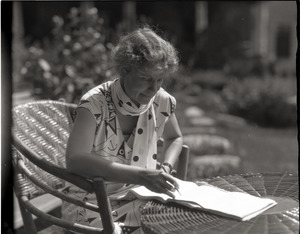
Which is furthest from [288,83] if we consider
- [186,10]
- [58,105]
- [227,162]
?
[58,105]

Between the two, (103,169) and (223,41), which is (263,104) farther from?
(103,169)

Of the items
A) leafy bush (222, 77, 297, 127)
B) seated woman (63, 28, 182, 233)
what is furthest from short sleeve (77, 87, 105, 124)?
leafy bush (222, 77, 297, 127)

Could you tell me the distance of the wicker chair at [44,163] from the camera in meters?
2.01

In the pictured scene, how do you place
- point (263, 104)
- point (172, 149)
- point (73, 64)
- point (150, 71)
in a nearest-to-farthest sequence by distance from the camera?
point (150, 71), point (172, 149), point (73, 64), point (263, 104)

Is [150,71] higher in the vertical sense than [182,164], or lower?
higher

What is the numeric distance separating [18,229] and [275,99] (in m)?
5.64

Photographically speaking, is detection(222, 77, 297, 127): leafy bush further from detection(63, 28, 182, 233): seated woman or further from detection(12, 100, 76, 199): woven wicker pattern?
detection(63, 28, 182, 233): seated woman

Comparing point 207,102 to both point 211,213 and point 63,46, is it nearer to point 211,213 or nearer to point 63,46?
point 63,46

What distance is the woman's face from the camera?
81.7 inches

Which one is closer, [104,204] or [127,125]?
[104,204]

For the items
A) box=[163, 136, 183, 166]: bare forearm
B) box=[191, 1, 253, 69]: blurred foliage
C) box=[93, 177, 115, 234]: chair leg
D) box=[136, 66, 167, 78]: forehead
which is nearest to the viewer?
box=[93, 177, 115, 234]: chair leg

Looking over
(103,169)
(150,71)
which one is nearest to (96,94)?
(150,71)

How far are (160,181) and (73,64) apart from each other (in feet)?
8.74

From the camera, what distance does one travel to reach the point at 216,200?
1993mm
